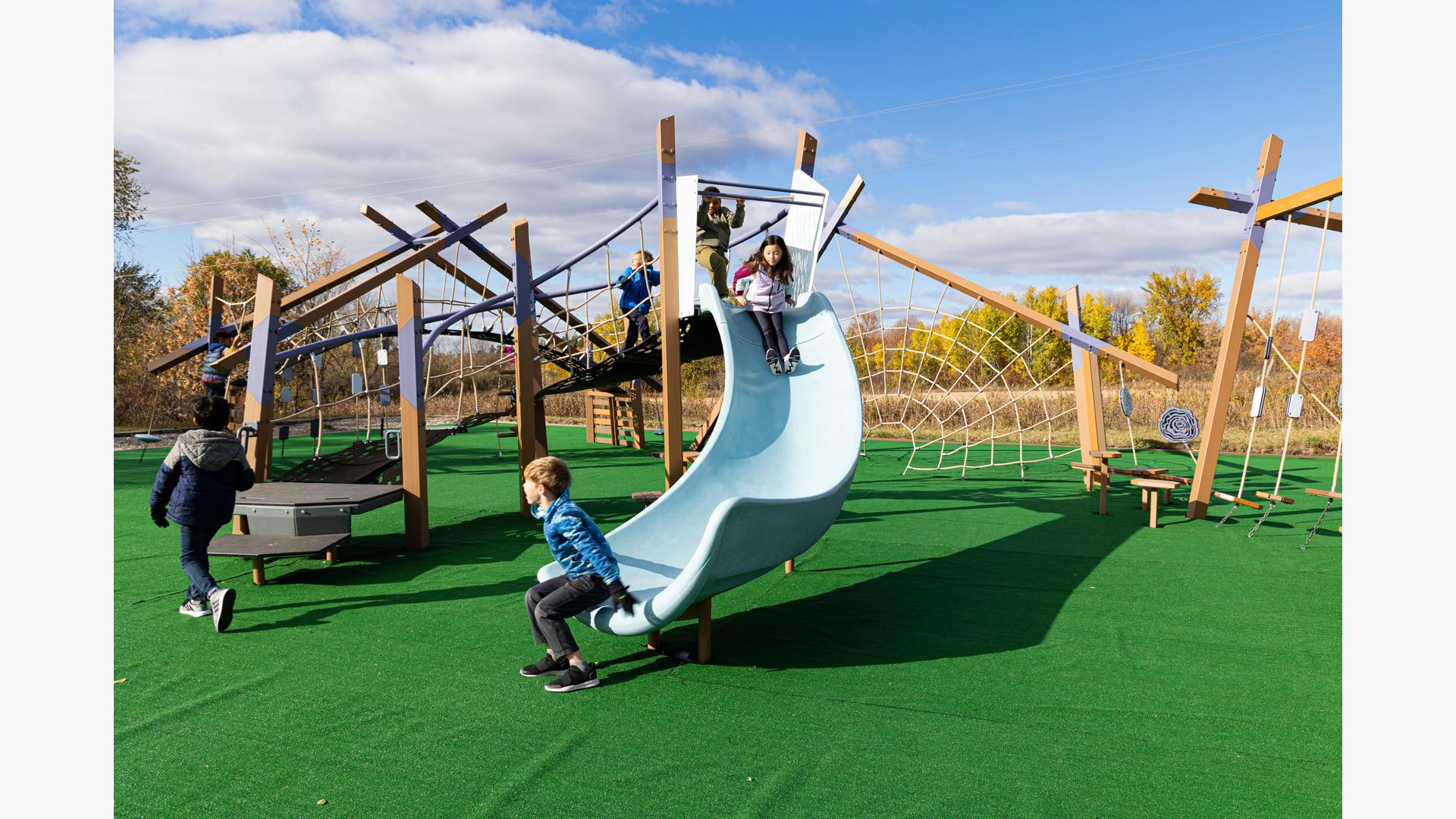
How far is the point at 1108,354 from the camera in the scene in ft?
27.8

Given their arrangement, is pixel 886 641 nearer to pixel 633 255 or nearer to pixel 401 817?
pixel 401 817

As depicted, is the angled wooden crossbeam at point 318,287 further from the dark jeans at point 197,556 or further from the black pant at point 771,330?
the black pant at point 771,330

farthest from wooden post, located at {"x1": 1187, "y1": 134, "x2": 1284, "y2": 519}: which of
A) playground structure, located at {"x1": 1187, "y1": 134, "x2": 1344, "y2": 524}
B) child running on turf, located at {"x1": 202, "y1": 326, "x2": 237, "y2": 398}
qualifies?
child running on turf, located at {"x1": 202, "y1": 326, "x2": 237, "y2": 398}

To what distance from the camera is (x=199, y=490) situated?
15.4 ft

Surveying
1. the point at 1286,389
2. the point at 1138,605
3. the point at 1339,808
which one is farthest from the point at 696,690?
the point at 1286,389

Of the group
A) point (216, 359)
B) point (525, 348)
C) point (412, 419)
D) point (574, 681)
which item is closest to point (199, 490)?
point (412, 419)

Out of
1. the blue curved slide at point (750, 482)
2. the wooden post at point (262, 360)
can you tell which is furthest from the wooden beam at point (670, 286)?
the wooden post at point (262, 360)

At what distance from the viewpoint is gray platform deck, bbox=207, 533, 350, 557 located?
5.29m

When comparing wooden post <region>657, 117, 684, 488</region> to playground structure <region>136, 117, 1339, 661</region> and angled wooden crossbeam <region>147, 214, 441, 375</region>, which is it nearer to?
playground structure <region>136, 117, 1339, 661</region>

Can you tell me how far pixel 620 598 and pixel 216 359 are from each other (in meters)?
6.65

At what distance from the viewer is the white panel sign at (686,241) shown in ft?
19.8

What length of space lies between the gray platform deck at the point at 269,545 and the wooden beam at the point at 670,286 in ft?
8.11

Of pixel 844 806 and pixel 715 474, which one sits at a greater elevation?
pixel 715 474

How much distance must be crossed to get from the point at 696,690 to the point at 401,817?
1.41m
